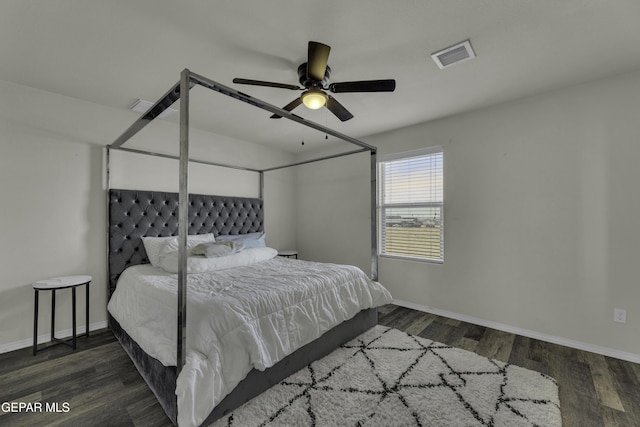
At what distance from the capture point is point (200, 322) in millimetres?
1648

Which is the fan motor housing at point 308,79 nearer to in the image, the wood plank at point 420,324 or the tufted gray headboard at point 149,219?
the tufted gray headboard at point 149,219

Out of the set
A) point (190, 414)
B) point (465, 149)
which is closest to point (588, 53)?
point (465, 149)

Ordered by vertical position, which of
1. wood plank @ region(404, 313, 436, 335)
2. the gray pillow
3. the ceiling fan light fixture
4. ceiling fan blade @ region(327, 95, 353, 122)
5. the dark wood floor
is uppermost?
ceiling fan blade @ region(327, 95, 353, 122)

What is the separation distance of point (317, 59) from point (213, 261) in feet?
6.91

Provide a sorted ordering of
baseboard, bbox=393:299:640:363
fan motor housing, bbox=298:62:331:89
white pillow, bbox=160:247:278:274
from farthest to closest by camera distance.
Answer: white pillow, bbox=160:247:278:274 < baseboard, bbox=393:299:640:363 < fan motor housing, bbox=298:62:331:89

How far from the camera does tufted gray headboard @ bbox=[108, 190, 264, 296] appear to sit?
296cm

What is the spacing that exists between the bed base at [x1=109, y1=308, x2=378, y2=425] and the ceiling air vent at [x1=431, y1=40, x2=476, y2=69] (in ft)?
7.66

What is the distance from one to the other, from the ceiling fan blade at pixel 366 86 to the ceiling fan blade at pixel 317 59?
162 millimetres

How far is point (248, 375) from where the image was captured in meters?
1.80

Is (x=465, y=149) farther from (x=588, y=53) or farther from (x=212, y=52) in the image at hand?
(x=212, y=52)

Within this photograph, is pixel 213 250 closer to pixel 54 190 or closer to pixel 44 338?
pixel 54 190

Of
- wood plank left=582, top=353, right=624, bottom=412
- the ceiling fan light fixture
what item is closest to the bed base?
wood plank left=582, top=353, right=624, bottom=412

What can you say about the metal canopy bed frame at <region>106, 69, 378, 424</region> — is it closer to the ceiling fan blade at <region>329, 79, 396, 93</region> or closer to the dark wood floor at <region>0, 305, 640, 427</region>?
the dark wood floor at <region>0, 305, 640, 427</region>

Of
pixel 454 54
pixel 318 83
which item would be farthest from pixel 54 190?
pixel 454 54
